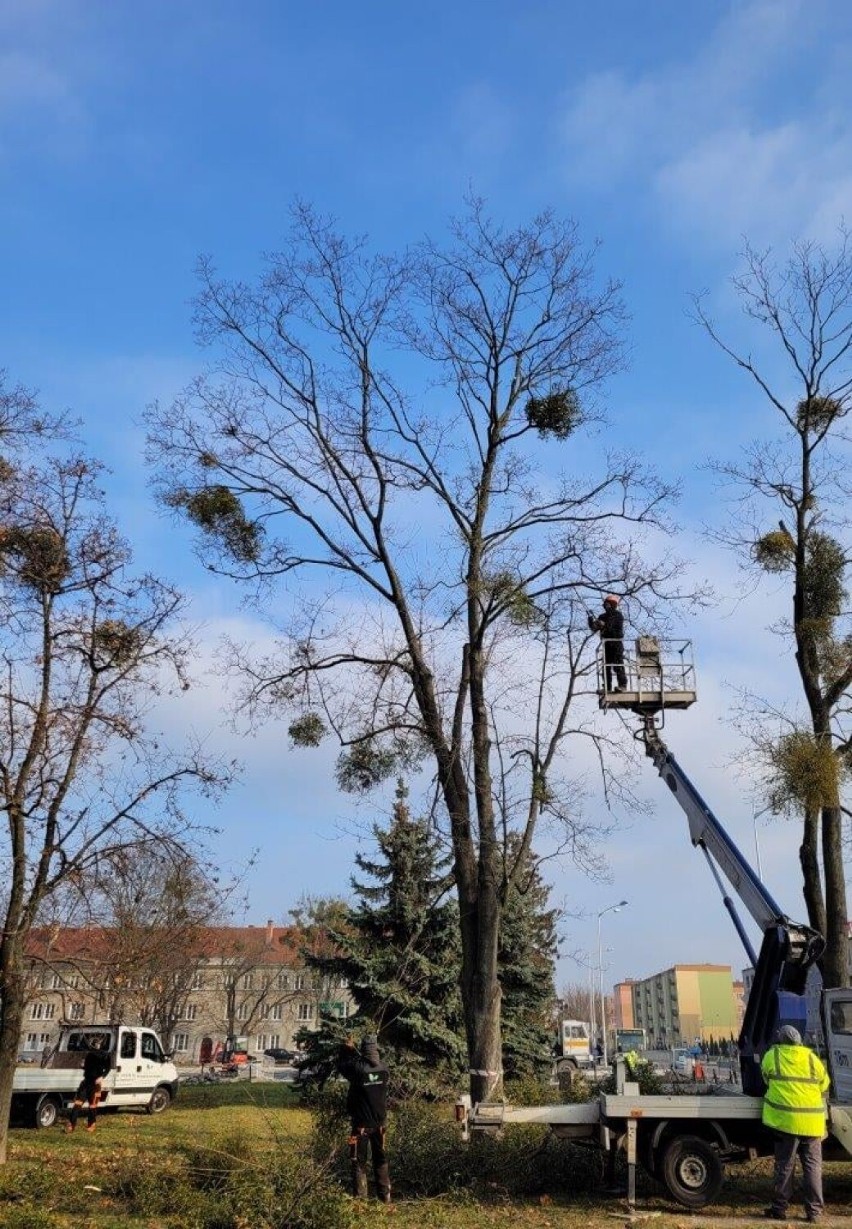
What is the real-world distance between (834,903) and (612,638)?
15.8ft

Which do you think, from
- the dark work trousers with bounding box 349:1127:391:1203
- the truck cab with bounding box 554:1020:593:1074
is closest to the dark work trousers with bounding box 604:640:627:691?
the dark work trousers with bounding box 349:1127:391:1203

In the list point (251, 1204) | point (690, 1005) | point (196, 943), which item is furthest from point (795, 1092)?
point (690, 1005)

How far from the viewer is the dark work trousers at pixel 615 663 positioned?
45.9 ft

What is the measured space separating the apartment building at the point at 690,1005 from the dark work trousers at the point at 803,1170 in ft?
337

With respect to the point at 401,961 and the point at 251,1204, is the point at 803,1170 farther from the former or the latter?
the point at 401,961

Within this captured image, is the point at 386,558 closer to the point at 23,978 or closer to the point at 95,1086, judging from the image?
the point at 23,978

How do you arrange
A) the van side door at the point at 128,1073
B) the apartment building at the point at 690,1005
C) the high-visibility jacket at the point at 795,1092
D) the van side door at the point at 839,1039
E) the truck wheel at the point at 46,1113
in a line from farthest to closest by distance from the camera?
1. the apartment building at the point at 690,1005
2. the van side door at the point at 128,1073
3. the truck wheel at the point at 46,1113
4. the van side door at the point at 839,1039
5. the high-visibility jacket at the point at 795,1092

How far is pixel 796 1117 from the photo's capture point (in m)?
9.58

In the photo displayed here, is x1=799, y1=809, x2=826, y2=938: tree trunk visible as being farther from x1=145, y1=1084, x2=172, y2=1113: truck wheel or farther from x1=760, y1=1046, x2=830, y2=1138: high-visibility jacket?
x1=145, y1=1084, x2=172, y2=1113: truck wheel

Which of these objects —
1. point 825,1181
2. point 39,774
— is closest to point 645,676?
point 825,1181

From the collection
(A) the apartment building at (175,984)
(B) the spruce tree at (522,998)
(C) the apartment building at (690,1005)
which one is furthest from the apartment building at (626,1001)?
(B) the spruce tree at (522,998)

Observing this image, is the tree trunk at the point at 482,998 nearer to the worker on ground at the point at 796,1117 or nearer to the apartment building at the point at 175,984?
the worker on ground at the point at 796,1117

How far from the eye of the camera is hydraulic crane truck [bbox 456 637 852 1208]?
10281mm

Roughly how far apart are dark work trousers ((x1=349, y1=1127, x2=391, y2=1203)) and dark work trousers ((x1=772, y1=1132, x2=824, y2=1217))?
12.6 feet
